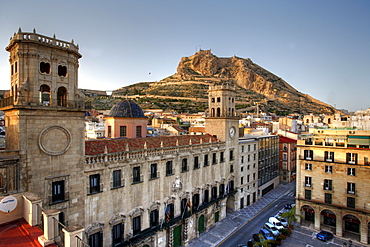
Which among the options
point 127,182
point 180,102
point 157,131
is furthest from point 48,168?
point 180,102

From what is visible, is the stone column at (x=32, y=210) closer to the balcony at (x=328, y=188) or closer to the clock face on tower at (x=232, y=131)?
the clock face on tower at (x=232, y=131)

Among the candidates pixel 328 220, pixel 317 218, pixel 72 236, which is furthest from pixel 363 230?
pixel 72 236

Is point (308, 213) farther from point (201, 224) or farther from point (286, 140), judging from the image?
point (286, 140)

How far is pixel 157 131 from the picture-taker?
2569 inches

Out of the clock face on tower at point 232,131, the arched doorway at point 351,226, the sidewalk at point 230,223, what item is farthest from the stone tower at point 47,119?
the arched doorway at point 351,226

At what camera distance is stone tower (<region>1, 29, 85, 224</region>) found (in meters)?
18.5

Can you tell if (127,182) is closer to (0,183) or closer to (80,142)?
(80,142)

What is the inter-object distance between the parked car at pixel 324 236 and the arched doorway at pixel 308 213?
4786 millimetres

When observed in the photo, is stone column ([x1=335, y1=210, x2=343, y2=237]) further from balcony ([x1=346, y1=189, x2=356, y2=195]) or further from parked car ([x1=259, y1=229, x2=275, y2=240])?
parked car ([x1=259, y1=229, x2=275, y2=240])

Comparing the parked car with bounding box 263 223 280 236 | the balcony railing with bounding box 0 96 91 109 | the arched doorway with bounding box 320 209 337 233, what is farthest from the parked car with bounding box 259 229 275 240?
the balcony railing with bounding box 0 96 91 109

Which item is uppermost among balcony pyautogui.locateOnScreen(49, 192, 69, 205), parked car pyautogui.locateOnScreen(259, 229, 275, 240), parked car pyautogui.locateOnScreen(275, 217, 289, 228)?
balcony pyautogui.locateOnScreen(49, 192, 69, 205)

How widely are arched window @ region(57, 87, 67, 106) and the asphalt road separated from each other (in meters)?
28.5

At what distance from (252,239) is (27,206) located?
1253 inches

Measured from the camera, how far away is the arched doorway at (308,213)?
A: 40.7 metres
